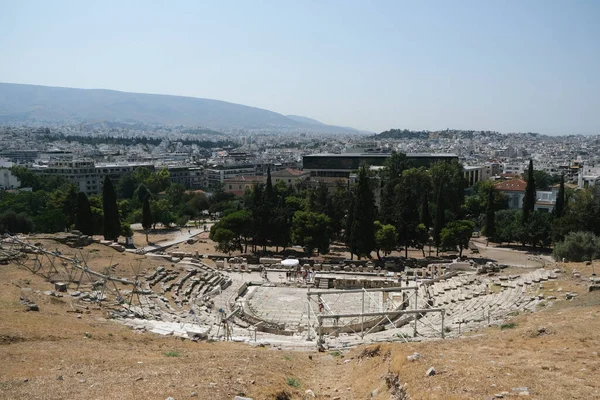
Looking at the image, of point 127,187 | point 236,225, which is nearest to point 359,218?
point 236,225

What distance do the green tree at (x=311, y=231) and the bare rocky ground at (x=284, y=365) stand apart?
21.9 metres

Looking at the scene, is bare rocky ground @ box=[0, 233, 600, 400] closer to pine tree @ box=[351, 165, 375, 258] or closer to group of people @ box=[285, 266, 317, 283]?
group of people @ box=[285, 266, 317, 283]

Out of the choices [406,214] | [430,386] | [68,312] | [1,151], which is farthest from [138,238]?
[1,151]

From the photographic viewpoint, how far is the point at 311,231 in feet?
128

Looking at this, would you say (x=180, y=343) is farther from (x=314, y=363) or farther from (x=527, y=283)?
(x=527, y=283)

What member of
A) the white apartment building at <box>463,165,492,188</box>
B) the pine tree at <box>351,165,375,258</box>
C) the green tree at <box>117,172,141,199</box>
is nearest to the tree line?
the pine tree at <box>351,165,375,258</box>

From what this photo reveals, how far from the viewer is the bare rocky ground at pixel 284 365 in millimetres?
10062

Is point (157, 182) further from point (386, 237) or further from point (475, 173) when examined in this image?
point (386, 237)

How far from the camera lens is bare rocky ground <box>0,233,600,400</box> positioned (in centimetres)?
1006

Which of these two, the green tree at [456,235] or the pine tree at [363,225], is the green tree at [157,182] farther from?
the green tree at [456,235]

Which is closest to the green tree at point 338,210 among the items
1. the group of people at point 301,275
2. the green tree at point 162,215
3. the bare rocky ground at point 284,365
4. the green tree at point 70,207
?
the group of people at point 301,275

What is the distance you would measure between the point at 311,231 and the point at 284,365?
84.8ft

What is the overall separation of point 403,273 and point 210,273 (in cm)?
1262

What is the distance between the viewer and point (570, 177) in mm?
115312
